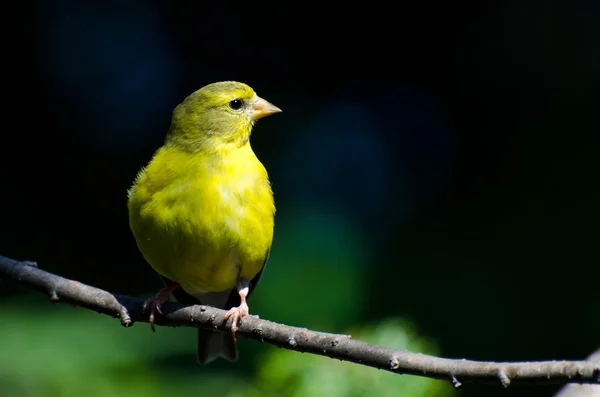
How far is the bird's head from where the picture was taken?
12.6ft

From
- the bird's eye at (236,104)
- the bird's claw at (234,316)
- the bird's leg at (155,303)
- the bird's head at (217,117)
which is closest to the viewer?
the bird's claw at (234,316)

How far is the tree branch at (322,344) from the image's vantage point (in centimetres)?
198

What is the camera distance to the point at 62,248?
527 centimetres

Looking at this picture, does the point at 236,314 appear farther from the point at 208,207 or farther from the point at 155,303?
the point at 208,207

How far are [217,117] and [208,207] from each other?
0.65 m

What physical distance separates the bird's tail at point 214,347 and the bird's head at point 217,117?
34.6 inches

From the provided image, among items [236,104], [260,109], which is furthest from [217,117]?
[260,109]

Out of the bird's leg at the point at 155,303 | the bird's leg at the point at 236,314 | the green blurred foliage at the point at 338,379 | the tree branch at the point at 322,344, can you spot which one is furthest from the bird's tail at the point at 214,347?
the green blurred foliage at the point at 338,379

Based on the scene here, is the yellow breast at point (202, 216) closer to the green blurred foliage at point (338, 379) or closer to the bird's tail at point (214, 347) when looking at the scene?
the bird's tail at point (214, 347)

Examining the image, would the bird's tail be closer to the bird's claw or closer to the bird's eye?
the bird's claw

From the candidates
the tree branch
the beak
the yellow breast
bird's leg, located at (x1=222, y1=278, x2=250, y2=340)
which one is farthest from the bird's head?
the tree branch

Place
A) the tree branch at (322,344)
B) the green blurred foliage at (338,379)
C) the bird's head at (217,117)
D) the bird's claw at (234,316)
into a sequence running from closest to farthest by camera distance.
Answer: the tree branch at (322,344), the green blurred foliage at (338,379), the bird's claw at (234,316), the bird's head at (217,117)

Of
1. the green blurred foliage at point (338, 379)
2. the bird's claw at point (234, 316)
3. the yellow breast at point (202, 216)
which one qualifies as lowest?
the green blurred foliage at point (338, 379)

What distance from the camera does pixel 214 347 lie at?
155 inches
